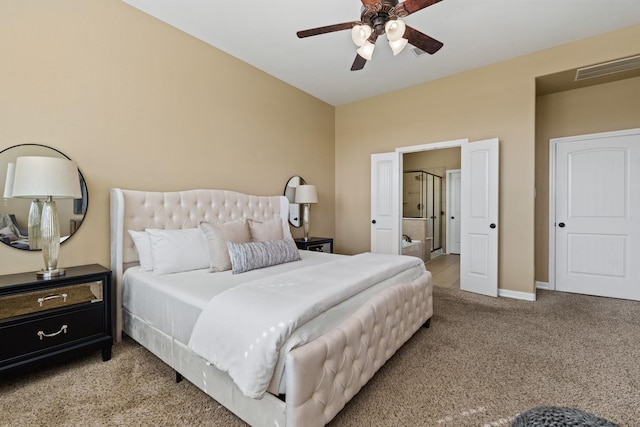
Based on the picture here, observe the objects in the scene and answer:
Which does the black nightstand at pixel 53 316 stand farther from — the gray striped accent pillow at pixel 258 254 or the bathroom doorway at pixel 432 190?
the bathroom doorway at pixel 432 190

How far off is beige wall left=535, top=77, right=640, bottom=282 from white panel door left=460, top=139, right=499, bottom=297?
3.33ft

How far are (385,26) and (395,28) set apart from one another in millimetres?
81

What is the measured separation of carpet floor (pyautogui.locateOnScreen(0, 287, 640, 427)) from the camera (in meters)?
1.59

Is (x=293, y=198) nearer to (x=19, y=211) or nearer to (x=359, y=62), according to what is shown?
(x=359, y=62)

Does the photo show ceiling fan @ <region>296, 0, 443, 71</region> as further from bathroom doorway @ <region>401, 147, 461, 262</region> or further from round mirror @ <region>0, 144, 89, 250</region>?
bathroom doorway @ <region>401, 147, 461, 262</region>

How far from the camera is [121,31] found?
2.60 m

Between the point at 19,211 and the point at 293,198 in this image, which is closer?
the point at 19,211

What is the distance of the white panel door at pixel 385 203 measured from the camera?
457cm

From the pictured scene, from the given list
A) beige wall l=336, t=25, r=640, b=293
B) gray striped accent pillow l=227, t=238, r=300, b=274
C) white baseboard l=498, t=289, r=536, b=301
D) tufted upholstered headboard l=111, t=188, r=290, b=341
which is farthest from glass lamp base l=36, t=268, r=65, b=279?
white baseboard l=498, t=289, r=536, b=301

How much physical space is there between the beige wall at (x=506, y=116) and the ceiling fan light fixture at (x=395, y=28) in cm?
237

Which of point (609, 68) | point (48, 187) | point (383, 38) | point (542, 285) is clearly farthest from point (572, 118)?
point (48, 187)

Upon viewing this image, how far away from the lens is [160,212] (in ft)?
9.02

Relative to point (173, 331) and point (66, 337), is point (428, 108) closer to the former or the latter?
point (173, 331)

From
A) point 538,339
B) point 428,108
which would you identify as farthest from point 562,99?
point 538,339
